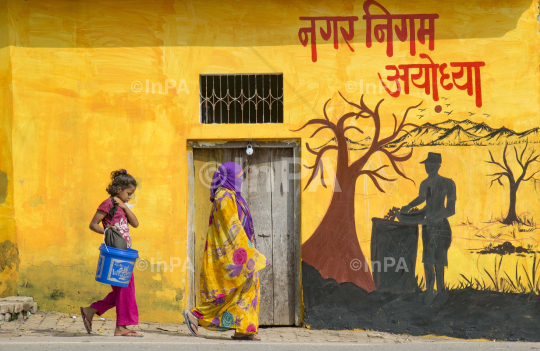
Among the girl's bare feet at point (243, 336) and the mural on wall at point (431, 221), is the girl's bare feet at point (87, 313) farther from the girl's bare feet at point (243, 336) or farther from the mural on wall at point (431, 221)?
the mural on wall at point (431, 221)

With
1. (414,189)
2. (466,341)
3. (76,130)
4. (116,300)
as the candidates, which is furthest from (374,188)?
(76,130)

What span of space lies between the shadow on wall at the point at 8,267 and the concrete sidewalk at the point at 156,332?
470mm

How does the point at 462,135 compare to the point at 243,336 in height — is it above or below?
above

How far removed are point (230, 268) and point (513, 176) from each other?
337 centimetres

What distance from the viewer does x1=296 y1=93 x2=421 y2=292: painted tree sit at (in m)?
6.42

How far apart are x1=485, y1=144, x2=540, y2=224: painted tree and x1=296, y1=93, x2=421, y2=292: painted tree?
1022 mm

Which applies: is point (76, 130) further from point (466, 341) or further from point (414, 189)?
point (466, 341)

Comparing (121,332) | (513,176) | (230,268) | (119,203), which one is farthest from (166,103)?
(513,176)

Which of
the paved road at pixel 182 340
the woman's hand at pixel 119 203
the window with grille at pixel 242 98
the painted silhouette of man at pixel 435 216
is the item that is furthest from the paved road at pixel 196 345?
the window with grille at pixel 242 98

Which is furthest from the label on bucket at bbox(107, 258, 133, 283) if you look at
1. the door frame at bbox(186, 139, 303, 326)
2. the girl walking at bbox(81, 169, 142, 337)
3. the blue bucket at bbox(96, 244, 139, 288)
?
the door frame at bbox(186, 139, 303, 326)

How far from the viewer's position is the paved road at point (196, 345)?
496 cm

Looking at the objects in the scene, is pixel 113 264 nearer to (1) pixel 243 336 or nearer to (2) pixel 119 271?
(2) pixel 119 271

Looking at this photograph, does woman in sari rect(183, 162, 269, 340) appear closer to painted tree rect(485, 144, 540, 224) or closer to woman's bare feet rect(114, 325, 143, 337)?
woman's bare feet rect(114, 325, 143, 337)

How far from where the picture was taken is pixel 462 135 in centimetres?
645
